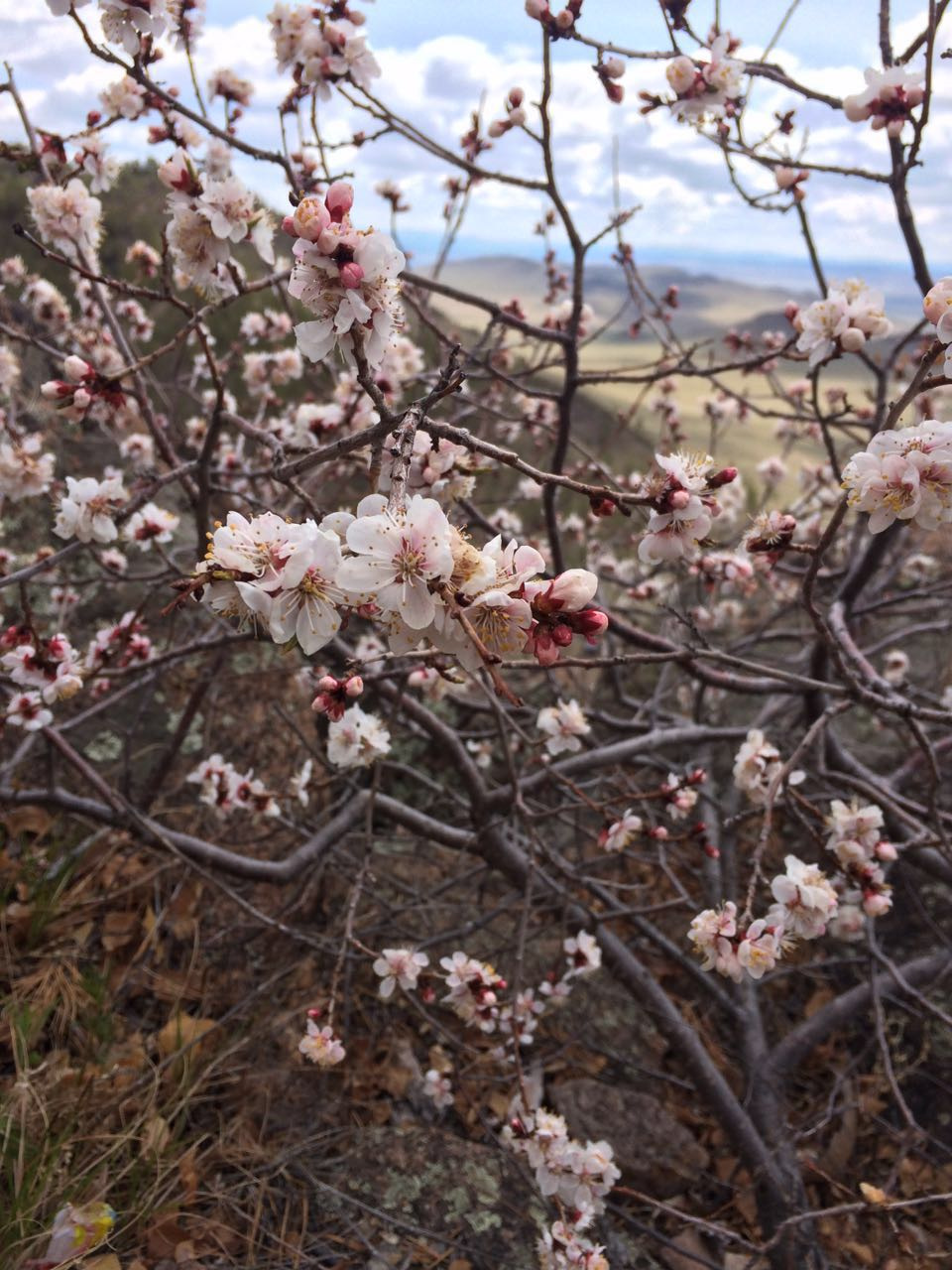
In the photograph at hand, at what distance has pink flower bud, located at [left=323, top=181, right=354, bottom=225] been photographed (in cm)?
98

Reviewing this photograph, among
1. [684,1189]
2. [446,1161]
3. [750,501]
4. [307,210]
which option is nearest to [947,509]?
[307,210]

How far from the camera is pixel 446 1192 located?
75.5 inches

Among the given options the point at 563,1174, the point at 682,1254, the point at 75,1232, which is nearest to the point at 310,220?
the point at 75,1232

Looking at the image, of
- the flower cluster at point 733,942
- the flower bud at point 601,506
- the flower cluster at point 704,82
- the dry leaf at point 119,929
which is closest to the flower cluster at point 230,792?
the dry leaf at point 119,929

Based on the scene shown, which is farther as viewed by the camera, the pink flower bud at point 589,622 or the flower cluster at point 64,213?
the flower cluster at point 64,213

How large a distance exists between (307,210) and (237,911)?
7.63 ft

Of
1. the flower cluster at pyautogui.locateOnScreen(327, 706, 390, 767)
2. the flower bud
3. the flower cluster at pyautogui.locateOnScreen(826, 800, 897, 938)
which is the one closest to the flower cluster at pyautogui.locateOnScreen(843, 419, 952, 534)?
the flower bud

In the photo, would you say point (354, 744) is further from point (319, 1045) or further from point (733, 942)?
point (733, 942)

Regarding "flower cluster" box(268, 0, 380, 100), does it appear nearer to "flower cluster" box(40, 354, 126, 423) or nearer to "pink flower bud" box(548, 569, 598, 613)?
"flower cluster" box(40, 354, 126, 423)

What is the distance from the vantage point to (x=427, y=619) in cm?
84

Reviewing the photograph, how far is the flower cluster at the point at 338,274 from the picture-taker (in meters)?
0.96

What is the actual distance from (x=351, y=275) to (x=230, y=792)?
1.72 metres

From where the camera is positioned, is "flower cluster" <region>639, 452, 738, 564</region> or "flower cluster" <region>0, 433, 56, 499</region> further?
"flower cluster" <region>0, 433, 56, 499</region>

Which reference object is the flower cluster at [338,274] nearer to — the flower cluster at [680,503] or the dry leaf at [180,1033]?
the flower cluster at [680,503]
